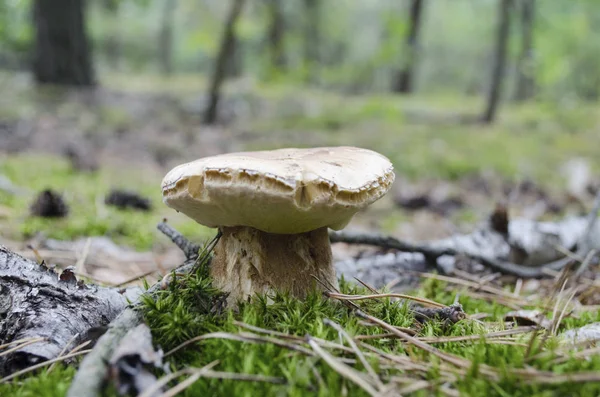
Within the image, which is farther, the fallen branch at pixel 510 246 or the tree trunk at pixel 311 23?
the tree trunk at pixel 311 23

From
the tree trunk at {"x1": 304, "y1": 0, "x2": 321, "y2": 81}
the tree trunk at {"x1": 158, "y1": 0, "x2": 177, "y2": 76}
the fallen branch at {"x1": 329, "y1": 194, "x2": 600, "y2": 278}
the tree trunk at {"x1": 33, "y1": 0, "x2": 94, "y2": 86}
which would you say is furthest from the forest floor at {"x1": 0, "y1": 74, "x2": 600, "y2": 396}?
the tree trunk at {"x1": 158, "y1": 0, "x2": 177, "y2": 76}

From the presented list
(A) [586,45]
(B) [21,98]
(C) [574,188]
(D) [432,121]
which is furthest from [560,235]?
(A) [586,45]

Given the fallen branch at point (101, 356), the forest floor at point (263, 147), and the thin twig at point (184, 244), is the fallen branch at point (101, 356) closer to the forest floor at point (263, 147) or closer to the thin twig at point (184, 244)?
the forest floor at point (263, 147)

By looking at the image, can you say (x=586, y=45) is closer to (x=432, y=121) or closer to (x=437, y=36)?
(x=437, y=36)

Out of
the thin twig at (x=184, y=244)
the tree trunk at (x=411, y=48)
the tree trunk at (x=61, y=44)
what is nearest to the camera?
the thin twig at (x=184, y=244)

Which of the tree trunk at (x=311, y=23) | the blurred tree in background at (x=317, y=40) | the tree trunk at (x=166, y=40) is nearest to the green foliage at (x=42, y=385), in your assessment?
the blurred tree in background at (x=317, y=40)

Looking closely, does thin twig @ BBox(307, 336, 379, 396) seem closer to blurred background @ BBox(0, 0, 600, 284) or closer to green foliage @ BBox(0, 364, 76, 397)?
green foliage @ BBox(0, 364, 76, 397)

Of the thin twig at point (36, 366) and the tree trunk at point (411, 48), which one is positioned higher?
the tree trunk at point (411, 48)
